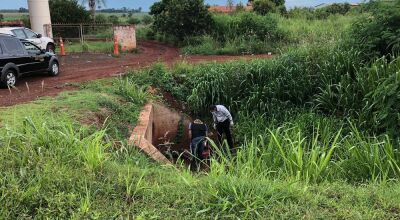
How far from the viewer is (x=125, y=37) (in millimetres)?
23312

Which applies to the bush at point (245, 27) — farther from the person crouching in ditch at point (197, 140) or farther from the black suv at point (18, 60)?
the person crouching in ditch at point (197, 140)

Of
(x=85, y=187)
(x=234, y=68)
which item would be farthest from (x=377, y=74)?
(x=85, y=187)

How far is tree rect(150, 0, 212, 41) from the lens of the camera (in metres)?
24.2

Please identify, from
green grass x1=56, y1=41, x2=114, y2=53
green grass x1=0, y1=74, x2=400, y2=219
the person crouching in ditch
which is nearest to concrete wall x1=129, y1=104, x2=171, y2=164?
the person crouching in ditch

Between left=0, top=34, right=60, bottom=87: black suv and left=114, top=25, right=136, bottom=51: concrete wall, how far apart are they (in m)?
9.46

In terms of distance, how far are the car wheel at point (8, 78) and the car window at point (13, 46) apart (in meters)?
0.61

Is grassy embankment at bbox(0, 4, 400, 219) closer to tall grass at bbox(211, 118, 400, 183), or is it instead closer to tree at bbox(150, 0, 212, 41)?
tall grass at bbox(211, 118, 400, 183)

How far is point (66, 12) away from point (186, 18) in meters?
12.0

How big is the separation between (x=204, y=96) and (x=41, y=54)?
213 inches

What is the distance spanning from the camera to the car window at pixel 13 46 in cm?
1164

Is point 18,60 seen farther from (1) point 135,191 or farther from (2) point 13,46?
(1) point 135,191

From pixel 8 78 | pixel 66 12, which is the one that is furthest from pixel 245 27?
pixel 66 12

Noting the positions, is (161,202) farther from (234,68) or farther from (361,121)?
(234,68)

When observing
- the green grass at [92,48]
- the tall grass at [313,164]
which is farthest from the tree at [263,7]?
the tall grass at [313,164]
